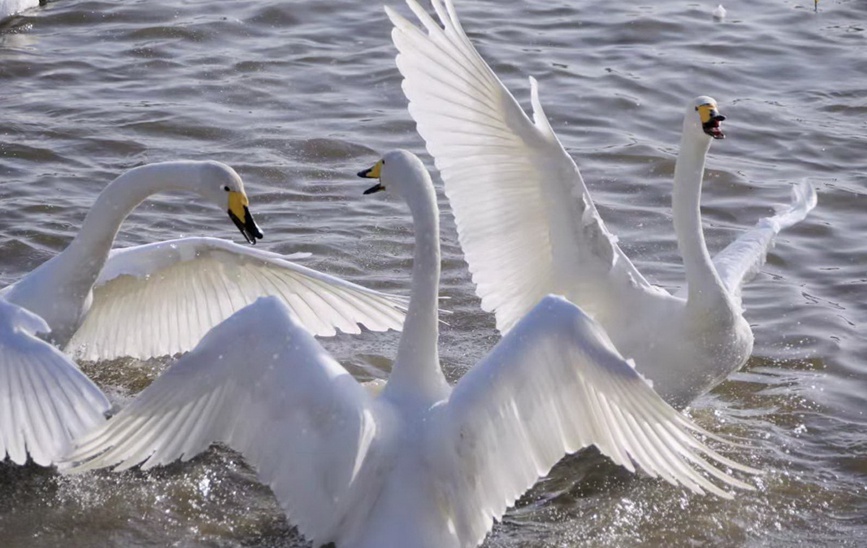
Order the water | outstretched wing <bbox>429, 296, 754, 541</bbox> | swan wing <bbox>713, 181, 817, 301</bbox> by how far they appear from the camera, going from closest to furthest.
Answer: outstretched wing <bbox>429, 296, 754, 541</bbox>
the water
swan wing <bbox>713, 181, 817, 301</bbox>

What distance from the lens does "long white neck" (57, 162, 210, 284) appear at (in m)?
6.35

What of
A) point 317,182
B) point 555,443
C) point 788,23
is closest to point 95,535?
point 555,443

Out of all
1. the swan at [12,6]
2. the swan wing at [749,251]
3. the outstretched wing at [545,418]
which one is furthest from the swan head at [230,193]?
the swan at [12,6]

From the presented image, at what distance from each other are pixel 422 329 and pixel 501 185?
1.64 m

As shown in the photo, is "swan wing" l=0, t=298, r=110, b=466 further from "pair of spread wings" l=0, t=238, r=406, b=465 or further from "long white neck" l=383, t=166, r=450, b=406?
"pair of spread wings" l=0, t=238, r=406, b=465

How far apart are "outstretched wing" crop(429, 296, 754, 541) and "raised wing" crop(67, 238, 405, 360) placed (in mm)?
1759

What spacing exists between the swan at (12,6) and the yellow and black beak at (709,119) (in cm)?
827

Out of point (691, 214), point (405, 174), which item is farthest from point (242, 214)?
point (691, 214)

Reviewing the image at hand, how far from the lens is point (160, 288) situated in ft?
23.6

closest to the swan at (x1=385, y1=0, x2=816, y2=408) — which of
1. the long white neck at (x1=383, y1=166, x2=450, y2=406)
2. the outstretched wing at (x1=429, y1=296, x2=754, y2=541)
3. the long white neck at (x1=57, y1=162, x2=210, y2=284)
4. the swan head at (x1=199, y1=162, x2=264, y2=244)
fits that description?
the swan head at (x1=199, y1=162, x2=264, y2=244)

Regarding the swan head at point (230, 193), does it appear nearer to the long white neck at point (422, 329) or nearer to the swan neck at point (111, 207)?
the swan neck at point (111, 207)

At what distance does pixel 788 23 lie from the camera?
14.1 meters

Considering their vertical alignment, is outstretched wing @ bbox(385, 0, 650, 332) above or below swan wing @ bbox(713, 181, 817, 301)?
above

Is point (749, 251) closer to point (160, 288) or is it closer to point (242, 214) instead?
point (242, 214)
